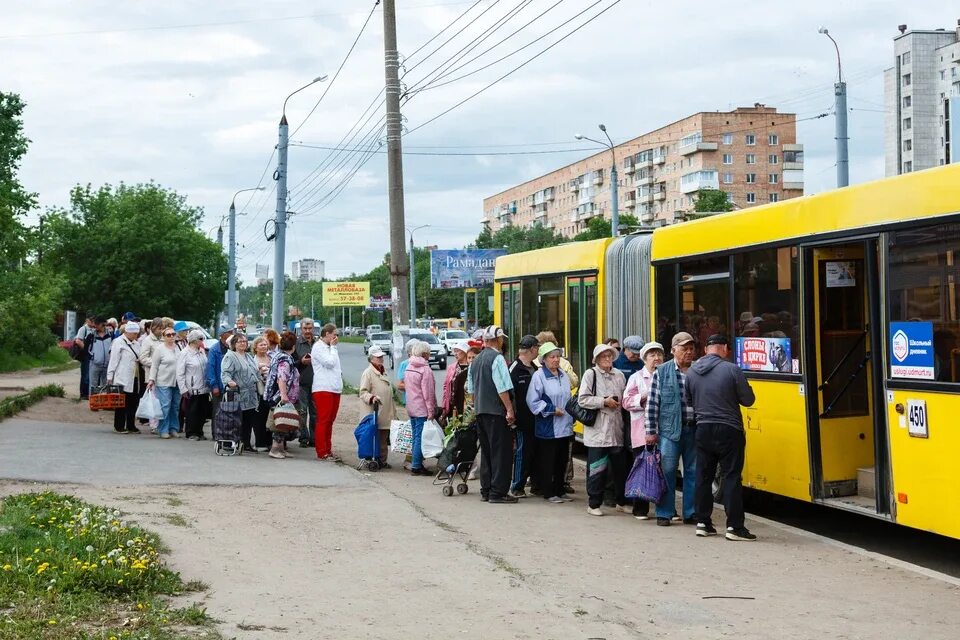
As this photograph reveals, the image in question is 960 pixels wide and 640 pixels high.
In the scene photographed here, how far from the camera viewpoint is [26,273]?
41531mm

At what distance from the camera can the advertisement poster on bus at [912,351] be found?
826cm

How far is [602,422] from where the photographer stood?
1107 centimetres

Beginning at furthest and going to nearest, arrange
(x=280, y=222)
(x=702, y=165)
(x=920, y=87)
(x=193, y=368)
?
(x=702, y=165) < (x=920, y=87) < (x=280, y=222) < (x=193, y=368)

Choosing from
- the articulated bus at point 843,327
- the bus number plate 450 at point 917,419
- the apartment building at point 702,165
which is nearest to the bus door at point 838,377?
the articulated bus at point 843,327

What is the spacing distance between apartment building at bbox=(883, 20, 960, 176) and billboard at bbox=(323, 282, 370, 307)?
49.4 metres

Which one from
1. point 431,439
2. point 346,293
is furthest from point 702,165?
point 431,439

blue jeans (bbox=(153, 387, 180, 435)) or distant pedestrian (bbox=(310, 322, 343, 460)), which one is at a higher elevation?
distant pedestrian (bbox=(310, 322, 343, 460))

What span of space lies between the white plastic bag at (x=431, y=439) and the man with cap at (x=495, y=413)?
76.7 inches

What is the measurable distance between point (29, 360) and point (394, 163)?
26.8 metres

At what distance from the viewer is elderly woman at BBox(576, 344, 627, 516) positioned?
36.2 ft

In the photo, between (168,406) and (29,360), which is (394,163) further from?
(29,360)

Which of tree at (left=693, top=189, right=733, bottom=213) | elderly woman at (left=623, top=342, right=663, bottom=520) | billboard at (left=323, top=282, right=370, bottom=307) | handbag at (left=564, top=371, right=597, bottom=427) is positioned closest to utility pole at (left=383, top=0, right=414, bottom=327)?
handbag at (left=564, top=371, right=597, bottom=427)

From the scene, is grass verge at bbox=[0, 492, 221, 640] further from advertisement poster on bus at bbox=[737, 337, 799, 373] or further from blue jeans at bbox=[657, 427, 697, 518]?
advertisement poster on bus at bbox=[737, 337, 799, 373]

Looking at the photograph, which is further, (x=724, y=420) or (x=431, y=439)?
(x=431, y=439)
